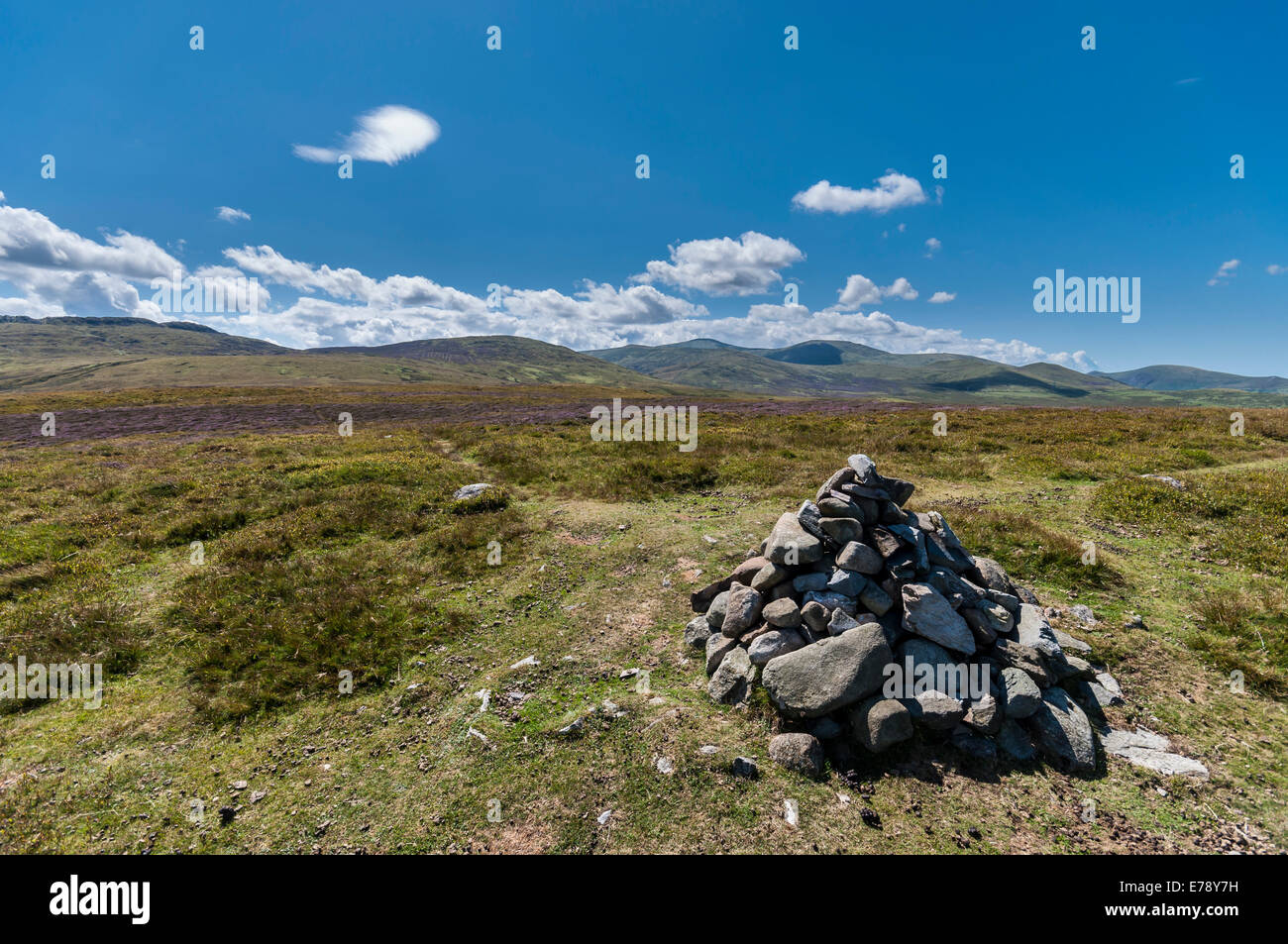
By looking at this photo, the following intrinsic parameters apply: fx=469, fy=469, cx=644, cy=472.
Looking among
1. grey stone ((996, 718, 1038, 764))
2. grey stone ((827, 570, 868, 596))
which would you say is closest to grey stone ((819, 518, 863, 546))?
grey stone ((827, 570, 868, 596))

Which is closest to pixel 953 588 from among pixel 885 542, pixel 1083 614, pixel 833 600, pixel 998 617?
pixel 998 617

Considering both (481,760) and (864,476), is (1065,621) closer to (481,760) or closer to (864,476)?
(864,476)

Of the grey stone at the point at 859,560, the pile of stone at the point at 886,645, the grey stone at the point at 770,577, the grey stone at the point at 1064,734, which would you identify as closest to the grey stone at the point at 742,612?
the pile of stone at the point at 886,645

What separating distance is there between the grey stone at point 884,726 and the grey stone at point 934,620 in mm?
1551

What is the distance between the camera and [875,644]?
7664 millimetres

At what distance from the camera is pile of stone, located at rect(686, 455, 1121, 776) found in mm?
7137

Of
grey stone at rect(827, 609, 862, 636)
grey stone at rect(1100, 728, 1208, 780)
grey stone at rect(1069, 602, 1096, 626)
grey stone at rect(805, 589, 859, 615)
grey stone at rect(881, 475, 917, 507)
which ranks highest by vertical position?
grey stone at rect(881, 475, 917, 507)

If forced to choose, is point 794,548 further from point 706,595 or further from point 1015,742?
point 1015,742

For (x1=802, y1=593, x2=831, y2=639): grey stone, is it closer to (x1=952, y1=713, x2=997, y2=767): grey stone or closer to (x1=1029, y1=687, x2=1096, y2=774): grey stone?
(x1=952, y1=713, x2=997, y2=767): grey stone

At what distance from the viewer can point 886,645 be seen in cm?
771

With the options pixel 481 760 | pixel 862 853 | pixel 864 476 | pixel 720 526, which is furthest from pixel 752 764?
pixel 720 526

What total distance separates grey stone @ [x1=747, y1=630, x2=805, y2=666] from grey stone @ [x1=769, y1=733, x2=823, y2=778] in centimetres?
136

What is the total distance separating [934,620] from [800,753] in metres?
3.47

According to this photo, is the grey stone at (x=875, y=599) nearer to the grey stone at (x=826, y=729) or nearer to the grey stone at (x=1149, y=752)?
the grey stone at (x=826, y=729)
